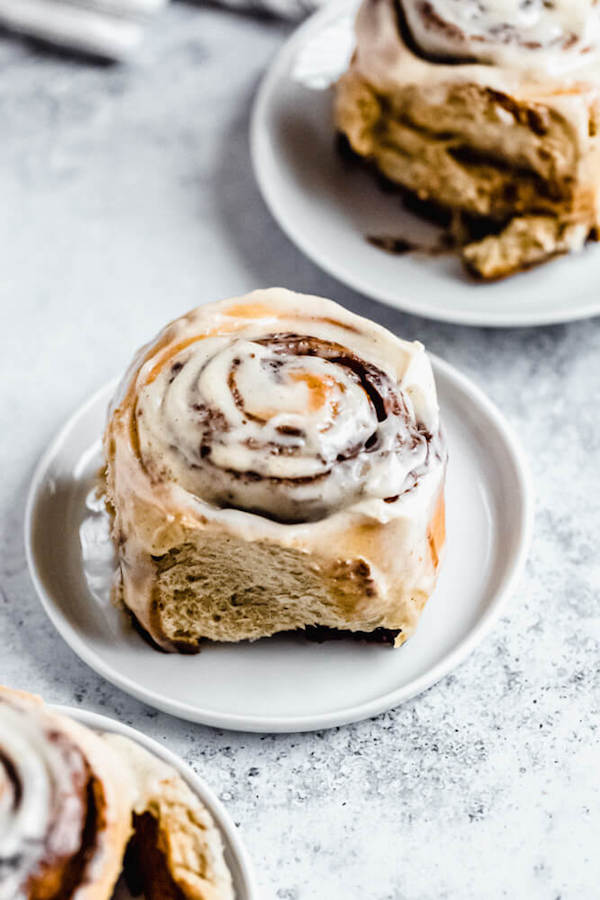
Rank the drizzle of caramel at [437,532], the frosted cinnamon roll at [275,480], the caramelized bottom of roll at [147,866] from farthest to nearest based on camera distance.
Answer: the drizzle of caramel at [437,532], the frosted cinnamon roll at [275,480], the caramelized bottom of roll at [147,866]

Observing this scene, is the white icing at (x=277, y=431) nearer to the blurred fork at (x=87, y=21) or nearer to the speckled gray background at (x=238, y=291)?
the speckled gray background at (x=238, y=291)

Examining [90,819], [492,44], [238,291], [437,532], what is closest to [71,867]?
[90,819]

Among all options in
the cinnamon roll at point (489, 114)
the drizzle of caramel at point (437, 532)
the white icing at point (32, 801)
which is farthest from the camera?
the cinnamon roll at point (489, 114)

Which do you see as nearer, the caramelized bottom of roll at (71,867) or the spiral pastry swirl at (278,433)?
the caramelized bottom of roll at (71,867)

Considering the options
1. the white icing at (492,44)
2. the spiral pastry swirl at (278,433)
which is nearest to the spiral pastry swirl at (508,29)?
the white icing at (492,44)

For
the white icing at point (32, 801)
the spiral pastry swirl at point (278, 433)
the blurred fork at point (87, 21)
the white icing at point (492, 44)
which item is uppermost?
the white icing at point (492, 44)

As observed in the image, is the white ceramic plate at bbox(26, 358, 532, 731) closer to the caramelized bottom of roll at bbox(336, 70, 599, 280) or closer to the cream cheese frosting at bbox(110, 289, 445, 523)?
the cream cheese frosting at bbox(110, 289, 445, 523)

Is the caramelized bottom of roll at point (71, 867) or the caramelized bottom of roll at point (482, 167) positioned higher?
the caramelized bottom of roll at point (482, 167)

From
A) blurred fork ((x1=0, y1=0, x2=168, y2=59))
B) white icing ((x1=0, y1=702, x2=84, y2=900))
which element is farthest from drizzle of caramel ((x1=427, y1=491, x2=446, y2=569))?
blurred fork ((x1=0, y1=0, x2=168, y2=59))
